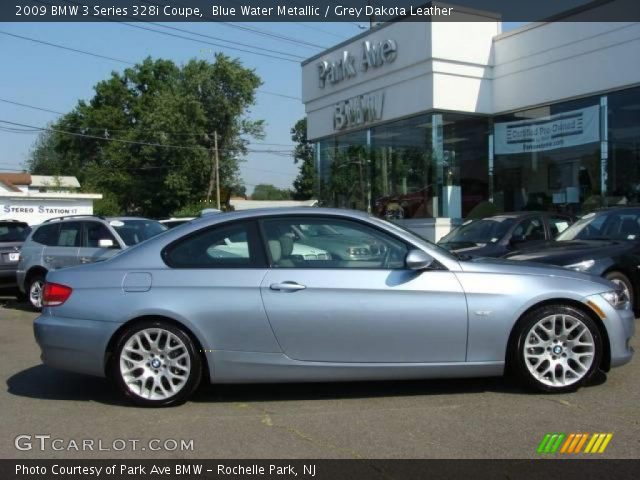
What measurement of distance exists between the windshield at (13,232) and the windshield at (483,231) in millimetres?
8383

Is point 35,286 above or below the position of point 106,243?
below

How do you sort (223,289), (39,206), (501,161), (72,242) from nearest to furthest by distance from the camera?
(223,289), (72,242), (501,161), (39,206)

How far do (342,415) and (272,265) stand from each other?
1262 mm

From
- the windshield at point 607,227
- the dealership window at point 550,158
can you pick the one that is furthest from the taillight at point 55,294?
the dealership window at point 550,158

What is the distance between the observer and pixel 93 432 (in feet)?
15.2

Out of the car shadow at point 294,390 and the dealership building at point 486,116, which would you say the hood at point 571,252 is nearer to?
the car shadow at point 294,390

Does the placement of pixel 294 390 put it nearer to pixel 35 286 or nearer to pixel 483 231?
pixel 483 231

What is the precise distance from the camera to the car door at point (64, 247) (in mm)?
10953

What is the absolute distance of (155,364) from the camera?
5.11 meters

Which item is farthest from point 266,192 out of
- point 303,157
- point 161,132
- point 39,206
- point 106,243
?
point 106,243

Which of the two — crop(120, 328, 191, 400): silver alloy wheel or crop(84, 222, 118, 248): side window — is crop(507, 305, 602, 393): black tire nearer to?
crop(120, 328, 191, 400): silver alloy wheel

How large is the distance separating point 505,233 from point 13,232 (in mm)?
9534
